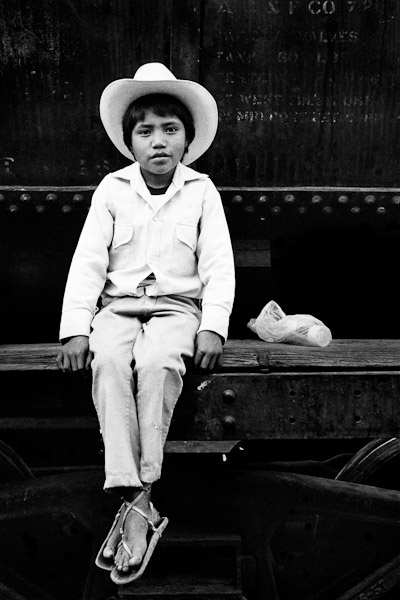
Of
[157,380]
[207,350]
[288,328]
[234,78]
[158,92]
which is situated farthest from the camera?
[234,78]

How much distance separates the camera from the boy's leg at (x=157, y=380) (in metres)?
2.27

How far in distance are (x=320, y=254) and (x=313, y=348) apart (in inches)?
21.0

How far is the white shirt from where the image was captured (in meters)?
2.56

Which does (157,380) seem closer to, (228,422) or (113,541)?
(228,422)

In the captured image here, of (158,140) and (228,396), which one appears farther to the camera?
(158,140)

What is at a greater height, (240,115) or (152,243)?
(240,115)

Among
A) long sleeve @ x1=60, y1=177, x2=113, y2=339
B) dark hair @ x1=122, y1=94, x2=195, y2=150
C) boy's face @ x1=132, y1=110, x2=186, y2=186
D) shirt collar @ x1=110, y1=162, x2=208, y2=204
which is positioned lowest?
long sleeve @ x1=60, y1=177, x2=113, y2=339

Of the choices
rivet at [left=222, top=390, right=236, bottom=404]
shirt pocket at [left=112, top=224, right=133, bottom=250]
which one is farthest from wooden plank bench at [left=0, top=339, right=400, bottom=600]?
shirt pocket at [left=112, top=224, right=133, bottom=250]

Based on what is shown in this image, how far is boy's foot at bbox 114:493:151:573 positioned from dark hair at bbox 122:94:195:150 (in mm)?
1269

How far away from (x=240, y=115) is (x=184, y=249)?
0.71m

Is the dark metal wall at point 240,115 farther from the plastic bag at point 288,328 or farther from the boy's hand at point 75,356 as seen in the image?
the boy's hand at point 75,356

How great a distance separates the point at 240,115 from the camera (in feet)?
9.84

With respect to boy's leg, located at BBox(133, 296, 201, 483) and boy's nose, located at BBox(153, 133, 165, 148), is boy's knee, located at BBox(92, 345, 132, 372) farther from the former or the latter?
boy's nose, located at BBox(153, 133, 165, 148)

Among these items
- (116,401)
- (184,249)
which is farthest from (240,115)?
(116,401)
